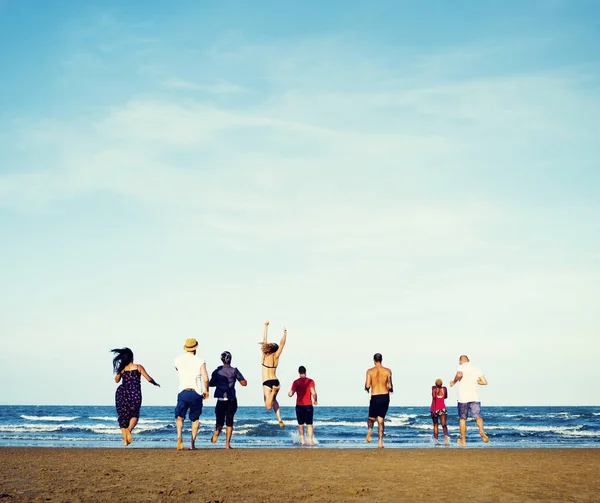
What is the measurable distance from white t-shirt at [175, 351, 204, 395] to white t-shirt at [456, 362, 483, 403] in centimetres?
598

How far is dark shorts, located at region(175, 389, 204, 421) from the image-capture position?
42.0 ft

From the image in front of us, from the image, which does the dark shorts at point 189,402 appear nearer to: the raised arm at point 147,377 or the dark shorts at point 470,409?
the raised arm at point 147,377

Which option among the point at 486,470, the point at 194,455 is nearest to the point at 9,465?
the point at 194,455

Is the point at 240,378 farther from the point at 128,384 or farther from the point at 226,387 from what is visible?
the point at 128,384

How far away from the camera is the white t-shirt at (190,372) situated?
1282 centimetres

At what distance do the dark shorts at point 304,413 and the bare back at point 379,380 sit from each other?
60.3 inches

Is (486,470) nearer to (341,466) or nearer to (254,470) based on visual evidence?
(341,466)

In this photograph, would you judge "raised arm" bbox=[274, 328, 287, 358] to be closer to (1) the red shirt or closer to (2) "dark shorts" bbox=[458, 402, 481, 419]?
(1) the red shirt

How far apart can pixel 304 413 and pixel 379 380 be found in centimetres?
201

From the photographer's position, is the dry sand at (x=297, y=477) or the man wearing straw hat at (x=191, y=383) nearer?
the dry sand at (x=297, y=477)

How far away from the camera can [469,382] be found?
49.2 ft

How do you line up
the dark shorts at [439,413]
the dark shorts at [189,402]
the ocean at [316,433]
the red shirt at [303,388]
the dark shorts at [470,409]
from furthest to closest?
the ocean at [316,433] → the dark shorts at [439,413] → the red shirt at [303,388] → the dark shorts at [470,409] → the dark shorts at [189,402]

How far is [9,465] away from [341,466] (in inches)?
198

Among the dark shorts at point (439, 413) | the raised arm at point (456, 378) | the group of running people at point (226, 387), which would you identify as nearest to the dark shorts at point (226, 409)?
the group of running people at point (226, 387)
